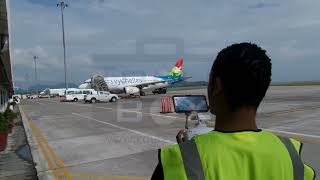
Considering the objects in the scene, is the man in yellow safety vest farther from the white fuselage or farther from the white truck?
the white fuselage

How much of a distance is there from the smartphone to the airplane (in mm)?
58477

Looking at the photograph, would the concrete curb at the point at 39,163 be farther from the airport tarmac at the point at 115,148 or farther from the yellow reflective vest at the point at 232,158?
the yellow reflective vest at the point at 232,158

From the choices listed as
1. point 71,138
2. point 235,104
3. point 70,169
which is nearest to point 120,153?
point 70,169

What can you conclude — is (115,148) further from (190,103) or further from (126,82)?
(126,82)

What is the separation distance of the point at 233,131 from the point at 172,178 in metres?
0.36

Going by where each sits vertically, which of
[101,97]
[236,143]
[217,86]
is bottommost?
[101,97]

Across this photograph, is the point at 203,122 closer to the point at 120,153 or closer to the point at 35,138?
the point at 120,153

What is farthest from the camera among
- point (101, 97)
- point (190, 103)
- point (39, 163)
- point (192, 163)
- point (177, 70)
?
point (177, 70)

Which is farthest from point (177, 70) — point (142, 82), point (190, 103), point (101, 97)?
point (190, 103)

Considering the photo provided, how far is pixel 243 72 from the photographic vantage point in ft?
5.85

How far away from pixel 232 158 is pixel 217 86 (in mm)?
345

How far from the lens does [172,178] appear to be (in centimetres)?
160

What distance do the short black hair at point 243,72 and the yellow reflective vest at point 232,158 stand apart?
0.17m

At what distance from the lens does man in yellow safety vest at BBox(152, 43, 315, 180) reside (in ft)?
5.26
